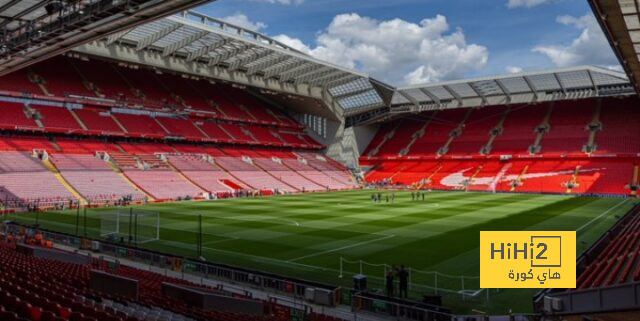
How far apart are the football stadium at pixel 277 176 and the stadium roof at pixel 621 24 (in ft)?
0.36

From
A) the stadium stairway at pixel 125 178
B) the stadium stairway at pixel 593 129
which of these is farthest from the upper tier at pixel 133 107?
the stadium stairway at pixel 593 129

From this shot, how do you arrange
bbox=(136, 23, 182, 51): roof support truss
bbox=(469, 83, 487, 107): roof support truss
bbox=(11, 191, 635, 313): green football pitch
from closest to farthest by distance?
bbox=(11, 191, 635, 313): green football pitch → bbox=(136, 23, 182, 51): roof support truss → bbox=(469, 83, 487, 107): roof support truss

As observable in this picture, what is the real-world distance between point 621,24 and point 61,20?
69.2 feet

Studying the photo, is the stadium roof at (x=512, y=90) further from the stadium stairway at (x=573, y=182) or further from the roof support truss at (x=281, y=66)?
the roof support truss at (x=281, y=66)

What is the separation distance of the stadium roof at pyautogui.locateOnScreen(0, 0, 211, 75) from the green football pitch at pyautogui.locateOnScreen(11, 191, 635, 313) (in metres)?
10.2

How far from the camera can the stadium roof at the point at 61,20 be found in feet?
53.7

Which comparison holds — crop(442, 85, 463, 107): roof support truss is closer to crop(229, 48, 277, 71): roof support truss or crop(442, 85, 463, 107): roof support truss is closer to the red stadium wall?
the red stadium wall

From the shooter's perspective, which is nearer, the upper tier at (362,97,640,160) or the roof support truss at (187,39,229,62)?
the roof support truss at (187,39,229,62)

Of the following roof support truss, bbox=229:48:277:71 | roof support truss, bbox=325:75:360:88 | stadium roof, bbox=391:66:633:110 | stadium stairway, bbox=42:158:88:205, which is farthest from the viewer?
roof support truss, bbox=325:75:360:88

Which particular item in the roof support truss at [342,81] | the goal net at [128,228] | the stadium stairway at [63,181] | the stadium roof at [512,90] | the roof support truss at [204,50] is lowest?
the goal net at [128,228]

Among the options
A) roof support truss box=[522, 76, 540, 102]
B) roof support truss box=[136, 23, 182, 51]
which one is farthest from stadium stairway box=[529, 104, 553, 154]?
roof support truss box=[136, 23, 182, 51]

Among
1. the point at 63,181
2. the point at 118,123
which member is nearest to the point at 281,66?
the point at 118,123

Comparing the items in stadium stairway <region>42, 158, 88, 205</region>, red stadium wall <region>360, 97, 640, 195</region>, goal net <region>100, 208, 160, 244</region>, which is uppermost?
red stadium wall <region>360, 97, 640, 195</region>

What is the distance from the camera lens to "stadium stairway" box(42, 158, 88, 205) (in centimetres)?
4353
